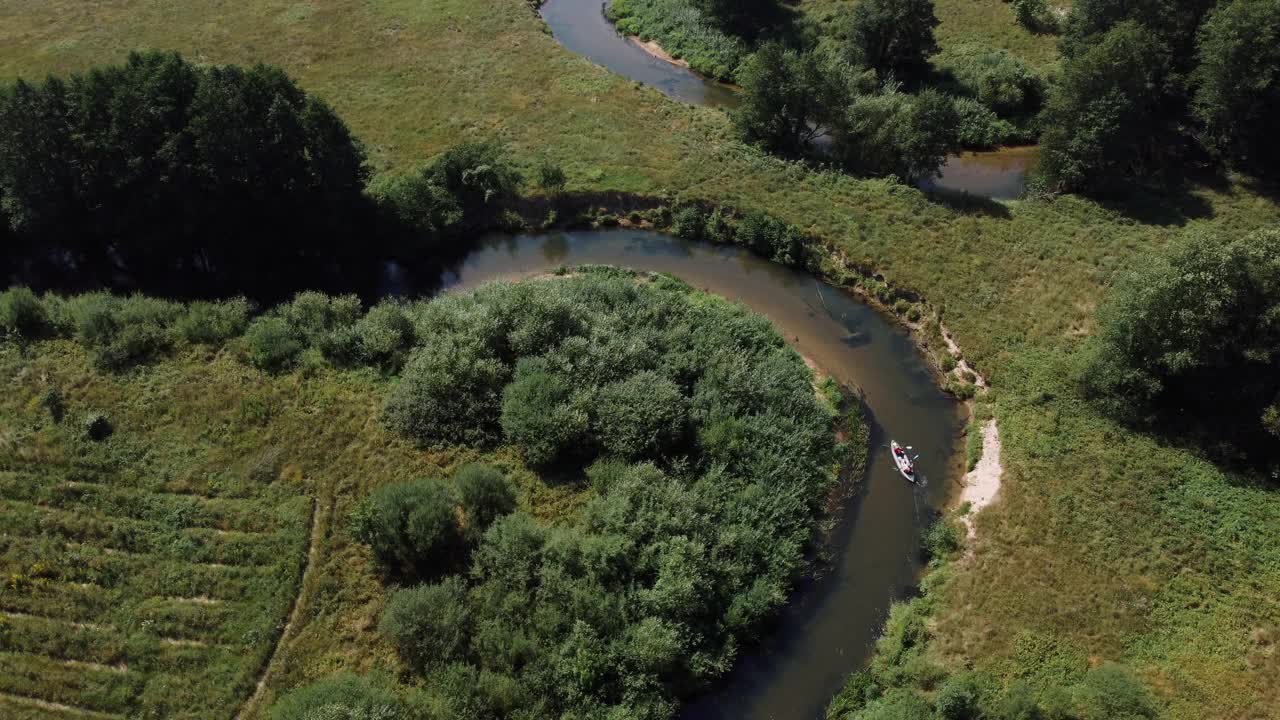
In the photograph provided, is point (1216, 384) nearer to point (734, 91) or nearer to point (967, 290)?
point (967, 290)

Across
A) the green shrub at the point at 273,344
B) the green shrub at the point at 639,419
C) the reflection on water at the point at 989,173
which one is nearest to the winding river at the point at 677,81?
the reflection on water at the point at 989,173

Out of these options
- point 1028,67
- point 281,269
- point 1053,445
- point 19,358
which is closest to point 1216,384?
point 1053,445

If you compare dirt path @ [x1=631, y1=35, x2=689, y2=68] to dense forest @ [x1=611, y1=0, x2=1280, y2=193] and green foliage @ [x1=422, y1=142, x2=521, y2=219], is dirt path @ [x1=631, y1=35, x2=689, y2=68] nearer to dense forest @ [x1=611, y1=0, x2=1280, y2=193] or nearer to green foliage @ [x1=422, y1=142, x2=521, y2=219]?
dense forest @ [x1=611, y1=0, x2=1280, y2=193]

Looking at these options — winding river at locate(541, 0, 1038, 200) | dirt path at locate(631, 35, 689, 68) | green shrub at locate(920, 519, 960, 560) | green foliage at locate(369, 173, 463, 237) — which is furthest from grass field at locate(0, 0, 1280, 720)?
dirt path at locate(631, 35, 689, 68)

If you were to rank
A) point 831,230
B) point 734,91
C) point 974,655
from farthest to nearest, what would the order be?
point 734,91
point 831,230
point 974,655

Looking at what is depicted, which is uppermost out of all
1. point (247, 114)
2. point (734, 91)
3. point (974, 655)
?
point (247, 114)

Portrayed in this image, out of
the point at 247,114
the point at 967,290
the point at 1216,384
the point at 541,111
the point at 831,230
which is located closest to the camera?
the point at 1216,384

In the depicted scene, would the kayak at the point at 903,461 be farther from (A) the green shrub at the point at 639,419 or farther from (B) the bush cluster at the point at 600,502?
(A) the green shrub at the point at 639,419
